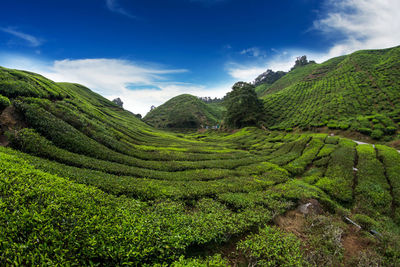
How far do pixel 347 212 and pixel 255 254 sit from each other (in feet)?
32.2

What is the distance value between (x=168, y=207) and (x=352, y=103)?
56934 millimetres

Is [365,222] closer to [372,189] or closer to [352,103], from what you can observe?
[372,189]

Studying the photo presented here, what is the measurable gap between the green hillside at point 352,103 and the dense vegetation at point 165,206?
17019 mm

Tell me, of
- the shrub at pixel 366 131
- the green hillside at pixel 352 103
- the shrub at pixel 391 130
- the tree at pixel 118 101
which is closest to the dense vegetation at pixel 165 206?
the shrub at pixel 366 131

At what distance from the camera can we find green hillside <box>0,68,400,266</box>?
4.76 m

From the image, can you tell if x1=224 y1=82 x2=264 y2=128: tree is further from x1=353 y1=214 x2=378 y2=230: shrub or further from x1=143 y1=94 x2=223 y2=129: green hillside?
x1=353 y1=214 x2=378 y2=230: shrub

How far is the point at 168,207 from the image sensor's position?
8578 millimetres

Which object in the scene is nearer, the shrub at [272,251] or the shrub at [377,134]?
the shrub at [272,251]

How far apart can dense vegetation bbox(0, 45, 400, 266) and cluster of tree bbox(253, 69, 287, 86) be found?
15287cm

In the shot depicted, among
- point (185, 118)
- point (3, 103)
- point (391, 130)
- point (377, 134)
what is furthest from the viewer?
point (185, 118)

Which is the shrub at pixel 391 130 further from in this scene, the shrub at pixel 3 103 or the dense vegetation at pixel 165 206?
the shrub at pixel 3 103

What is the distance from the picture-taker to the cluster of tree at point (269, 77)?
153m

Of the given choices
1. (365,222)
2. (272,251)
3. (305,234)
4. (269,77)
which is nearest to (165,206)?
(272,251)

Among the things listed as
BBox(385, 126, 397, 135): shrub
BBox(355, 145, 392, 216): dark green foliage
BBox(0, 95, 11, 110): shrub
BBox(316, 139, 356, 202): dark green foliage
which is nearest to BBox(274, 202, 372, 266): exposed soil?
BBox(355, 145, 392, 216): dark green foliage
